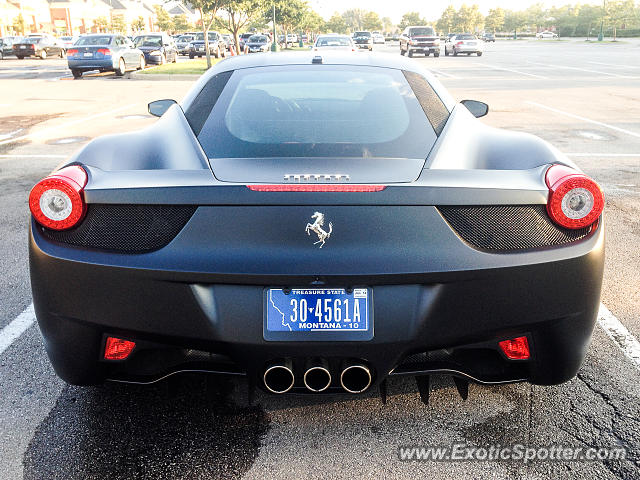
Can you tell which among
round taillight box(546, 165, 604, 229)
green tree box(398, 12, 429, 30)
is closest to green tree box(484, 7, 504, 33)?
green tree box(398, 12, 429, 30)

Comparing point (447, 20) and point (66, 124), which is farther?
point (447, 20)

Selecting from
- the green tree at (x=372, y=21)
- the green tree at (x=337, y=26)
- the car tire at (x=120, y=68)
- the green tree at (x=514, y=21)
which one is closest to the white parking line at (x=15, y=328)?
the car tire at (x=120, y=68)

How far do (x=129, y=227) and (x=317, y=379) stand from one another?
875 mm

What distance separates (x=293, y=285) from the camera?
2.17 metres

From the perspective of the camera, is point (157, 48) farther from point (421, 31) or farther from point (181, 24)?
point (181, 24)

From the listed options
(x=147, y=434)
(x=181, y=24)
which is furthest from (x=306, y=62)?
(x=181, y=24)

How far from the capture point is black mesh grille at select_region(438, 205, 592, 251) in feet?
7.31

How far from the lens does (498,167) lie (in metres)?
2.52

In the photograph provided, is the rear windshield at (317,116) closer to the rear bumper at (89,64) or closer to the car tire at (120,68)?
the rear bumper at (89,64)

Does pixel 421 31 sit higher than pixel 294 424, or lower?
lower

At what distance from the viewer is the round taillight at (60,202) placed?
7.56 feet

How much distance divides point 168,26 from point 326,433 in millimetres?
98376

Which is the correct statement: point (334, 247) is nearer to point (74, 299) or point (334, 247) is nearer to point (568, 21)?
point (74, 299)

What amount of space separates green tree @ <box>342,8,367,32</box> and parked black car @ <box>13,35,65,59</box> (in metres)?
133
